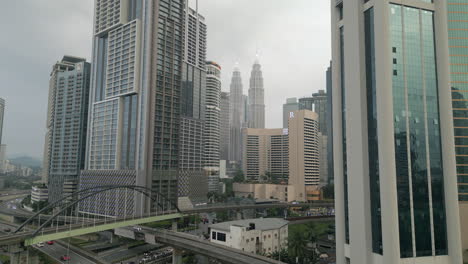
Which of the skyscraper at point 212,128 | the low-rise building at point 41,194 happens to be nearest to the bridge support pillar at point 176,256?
the skyscraper at point 212,128

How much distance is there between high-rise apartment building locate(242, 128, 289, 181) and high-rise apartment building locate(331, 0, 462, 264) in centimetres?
13668

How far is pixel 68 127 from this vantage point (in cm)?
13400

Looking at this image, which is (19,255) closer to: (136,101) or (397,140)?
(136,101)

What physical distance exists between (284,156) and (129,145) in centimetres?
10709

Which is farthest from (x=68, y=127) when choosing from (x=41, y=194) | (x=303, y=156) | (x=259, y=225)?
(x=303, y=156)

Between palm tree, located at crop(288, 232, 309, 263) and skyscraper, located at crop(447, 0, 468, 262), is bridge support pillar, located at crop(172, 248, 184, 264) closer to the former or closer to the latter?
palm tree, located at crop(288, 232, 309, 263)

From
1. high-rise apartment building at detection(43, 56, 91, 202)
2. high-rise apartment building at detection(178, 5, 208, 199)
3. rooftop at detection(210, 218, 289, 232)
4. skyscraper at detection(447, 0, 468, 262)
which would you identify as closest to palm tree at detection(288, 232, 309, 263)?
rooftop at detection(210, 218, 289, 232)

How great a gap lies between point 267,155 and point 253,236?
130868mm

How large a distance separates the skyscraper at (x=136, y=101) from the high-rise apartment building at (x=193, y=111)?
60.2 feet

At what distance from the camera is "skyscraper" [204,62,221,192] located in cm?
16412

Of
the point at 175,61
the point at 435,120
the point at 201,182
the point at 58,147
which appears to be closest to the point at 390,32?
the point at 435,120

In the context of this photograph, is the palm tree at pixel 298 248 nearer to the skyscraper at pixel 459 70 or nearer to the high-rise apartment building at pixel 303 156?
the skyscraper at pixel 459 70

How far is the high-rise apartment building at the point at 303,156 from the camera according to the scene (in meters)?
143

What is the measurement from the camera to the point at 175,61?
108m
